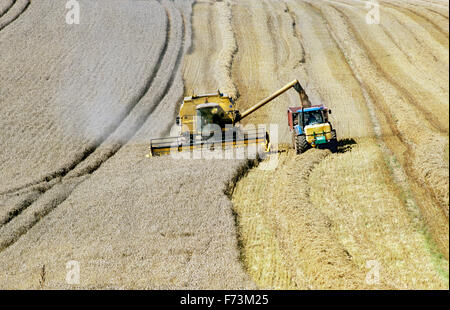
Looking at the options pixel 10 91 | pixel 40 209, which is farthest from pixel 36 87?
pixel 40 209

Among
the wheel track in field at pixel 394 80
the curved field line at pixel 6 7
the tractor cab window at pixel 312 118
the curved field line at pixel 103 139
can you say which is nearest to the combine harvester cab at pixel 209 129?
the tractor cab window at pixel 312 118

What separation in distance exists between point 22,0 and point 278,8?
23.5 m

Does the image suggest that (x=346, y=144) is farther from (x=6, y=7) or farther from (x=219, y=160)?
(x=6, y=7)

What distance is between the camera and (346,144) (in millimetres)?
19312

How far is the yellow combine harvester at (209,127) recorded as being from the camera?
19.8 meters

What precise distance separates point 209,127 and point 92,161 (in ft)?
19.4

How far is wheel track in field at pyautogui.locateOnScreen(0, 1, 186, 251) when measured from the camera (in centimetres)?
1558

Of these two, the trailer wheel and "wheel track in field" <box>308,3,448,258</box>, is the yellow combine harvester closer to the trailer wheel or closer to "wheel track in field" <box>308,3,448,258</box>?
the trailer wheel

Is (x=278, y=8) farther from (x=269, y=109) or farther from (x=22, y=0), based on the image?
(x=22, y=0)

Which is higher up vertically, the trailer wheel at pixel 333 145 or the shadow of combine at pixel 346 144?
the trailer wheel at pixel 333 145

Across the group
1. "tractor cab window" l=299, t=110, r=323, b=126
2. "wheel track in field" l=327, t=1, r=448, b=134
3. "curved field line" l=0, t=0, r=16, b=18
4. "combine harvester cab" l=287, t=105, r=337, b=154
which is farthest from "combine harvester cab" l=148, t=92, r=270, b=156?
"curved field line" l=0, t=0, r=16, b=18

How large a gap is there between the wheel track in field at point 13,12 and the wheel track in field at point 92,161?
507 inches

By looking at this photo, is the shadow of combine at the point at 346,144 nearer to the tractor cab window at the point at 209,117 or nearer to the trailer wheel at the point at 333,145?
the trailer wheel at the point at 333,145

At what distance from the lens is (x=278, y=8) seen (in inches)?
1642
